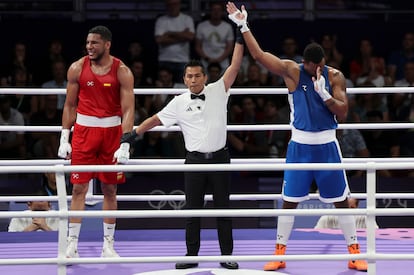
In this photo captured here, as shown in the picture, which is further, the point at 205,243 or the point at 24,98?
the point at 24,98

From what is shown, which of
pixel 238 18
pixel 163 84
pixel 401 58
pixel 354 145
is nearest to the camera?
pixel 238 18

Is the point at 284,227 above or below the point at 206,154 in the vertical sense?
below

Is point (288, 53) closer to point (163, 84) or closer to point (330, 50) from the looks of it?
point (330, 50)

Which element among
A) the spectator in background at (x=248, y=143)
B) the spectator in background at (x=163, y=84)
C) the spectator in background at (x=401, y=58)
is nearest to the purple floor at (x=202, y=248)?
the spectator in background at (x=248, y=143)

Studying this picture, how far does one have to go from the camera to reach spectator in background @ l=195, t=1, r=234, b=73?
10484 millimetres

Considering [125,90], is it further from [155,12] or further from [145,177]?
[155,12]

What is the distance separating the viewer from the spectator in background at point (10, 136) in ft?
31.3

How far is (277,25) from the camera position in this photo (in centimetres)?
1086

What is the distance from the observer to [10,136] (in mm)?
9789

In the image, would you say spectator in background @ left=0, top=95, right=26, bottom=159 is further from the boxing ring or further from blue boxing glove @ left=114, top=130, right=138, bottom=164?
blue boxing glove @ left=114, top=130, right=138, bottom=164

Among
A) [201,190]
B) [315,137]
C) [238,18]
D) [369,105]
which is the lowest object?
[201,190]

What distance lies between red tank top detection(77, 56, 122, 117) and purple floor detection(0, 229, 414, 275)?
3.24 ft

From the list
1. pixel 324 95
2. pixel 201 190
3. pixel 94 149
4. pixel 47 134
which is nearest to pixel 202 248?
pixel 201 190

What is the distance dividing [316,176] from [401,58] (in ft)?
16.7
